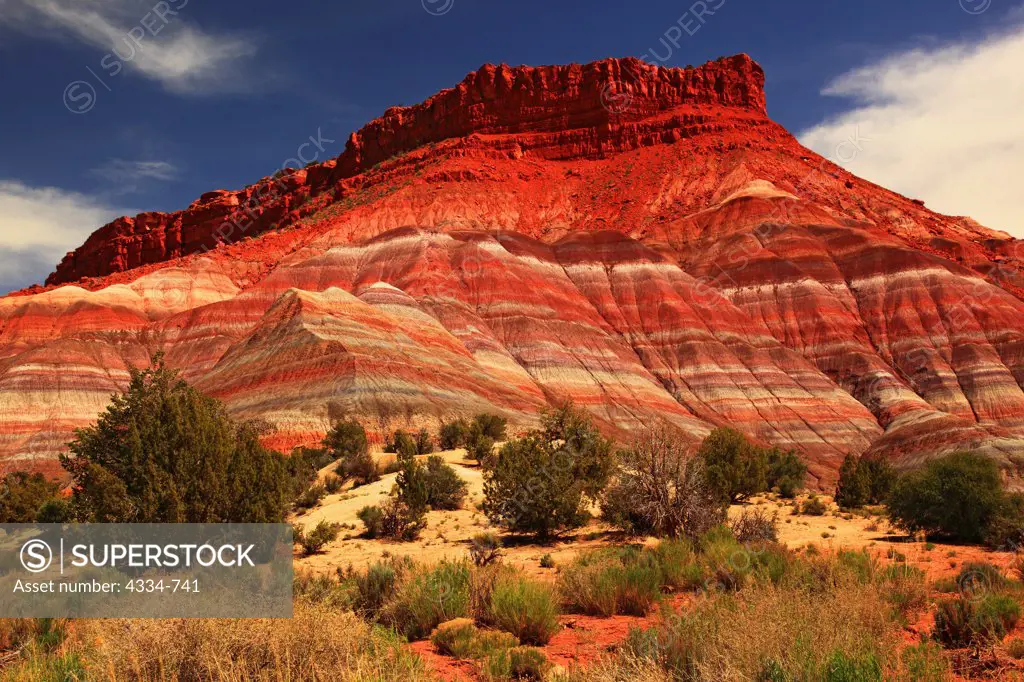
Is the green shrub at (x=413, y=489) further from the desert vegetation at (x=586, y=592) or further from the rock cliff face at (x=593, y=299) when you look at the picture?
the rock cliff face at (x=593, y=299)

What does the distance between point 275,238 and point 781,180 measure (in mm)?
76981

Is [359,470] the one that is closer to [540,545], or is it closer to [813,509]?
[540,545]

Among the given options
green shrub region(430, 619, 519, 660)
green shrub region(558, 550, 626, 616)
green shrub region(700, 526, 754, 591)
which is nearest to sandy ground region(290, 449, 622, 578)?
green shrub region(558, 550, 626, 616)

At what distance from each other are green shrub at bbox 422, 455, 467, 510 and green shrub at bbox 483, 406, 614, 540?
3679 mm


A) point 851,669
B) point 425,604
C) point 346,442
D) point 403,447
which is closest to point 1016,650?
point 851,669

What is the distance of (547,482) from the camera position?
66.0 ft

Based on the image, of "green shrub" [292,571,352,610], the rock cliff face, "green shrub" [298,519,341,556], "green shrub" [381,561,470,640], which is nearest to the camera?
"green shrub" [292,571,352,610]

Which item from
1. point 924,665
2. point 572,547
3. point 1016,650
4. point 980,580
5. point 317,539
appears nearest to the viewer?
point 924,665

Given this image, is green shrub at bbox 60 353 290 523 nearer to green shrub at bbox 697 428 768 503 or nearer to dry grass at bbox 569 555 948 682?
dry grass at bbox 569 555 948 682

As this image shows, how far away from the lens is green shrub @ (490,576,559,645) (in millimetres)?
9133

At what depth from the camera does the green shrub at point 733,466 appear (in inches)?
1029

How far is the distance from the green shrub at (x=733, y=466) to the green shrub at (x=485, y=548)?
892 centimetres

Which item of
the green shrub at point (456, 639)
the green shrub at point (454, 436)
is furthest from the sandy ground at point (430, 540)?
the green shrub at point (454, 436)
